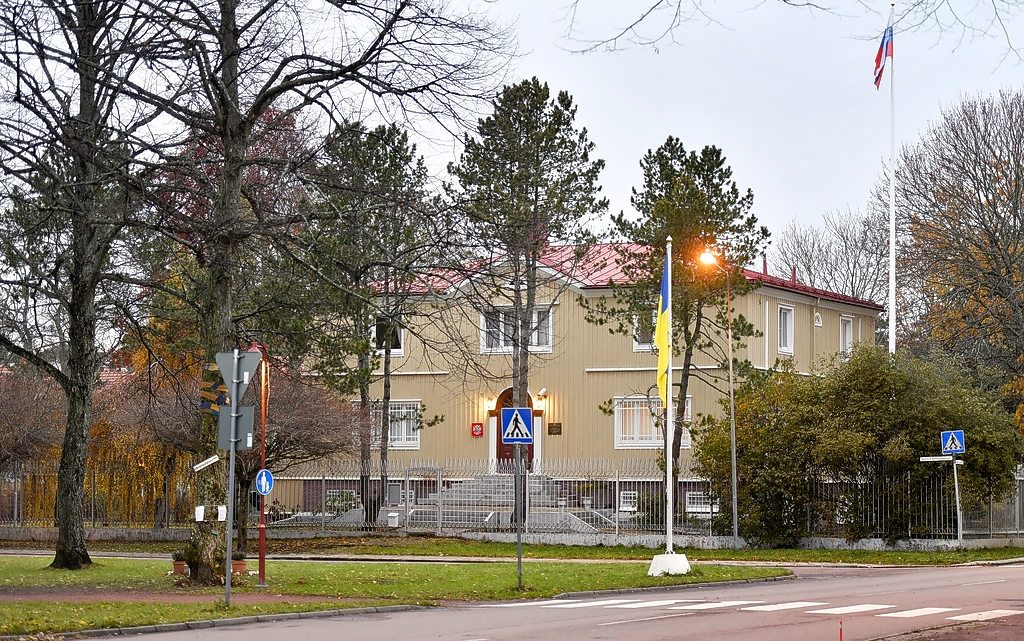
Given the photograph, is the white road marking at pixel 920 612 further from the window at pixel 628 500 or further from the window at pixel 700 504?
the window at pixel 628 500

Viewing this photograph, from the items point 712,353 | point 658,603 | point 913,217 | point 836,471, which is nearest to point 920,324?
point 913,217

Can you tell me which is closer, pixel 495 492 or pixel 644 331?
pixel 644 331

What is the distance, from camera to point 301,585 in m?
22.7

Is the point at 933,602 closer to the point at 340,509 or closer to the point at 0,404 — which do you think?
the point at 340,509

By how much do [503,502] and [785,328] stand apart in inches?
578

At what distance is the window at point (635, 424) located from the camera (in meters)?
47.0

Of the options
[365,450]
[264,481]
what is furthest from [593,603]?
[365,450]

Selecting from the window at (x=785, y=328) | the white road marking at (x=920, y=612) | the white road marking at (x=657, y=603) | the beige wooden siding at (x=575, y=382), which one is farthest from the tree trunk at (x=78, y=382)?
the window at (x=785, y=328)

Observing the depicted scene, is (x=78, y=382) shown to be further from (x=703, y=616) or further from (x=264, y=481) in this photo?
(x=703, y=616)

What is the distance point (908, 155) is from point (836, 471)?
16346 mm

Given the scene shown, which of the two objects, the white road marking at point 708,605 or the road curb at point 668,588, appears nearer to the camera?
the white road marking at point 708,605

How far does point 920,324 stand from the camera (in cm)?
5100

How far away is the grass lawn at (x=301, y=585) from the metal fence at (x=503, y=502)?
27.8 ft

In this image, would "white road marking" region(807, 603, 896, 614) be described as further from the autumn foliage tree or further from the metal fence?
the autumn foliage tree
